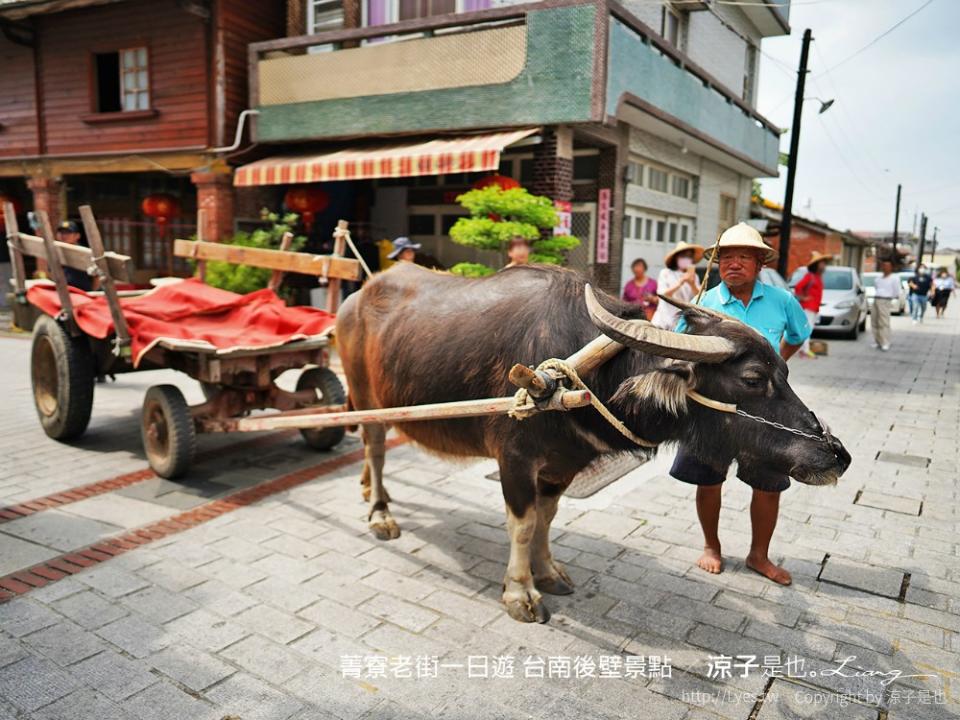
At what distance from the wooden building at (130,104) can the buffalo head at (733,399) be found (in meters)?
11.2

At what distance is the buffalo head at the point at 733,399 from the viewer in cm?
262

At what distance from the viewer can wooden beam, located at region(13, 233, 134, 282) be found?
459cm

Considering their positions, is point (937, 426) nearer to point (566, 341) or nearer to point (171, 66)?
point (566, 341)

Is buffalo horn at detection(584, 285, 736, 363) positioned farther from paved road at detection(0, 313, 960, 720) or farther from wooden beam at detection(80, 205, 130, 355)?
wooden beam at detection(80, 205, 130, 355)

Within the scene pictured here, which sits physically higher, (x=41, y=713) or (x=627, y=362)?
(x=627, y=362)

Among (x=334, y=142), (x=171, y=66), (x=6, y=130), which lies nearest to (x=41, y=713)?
(x=334, y=142)

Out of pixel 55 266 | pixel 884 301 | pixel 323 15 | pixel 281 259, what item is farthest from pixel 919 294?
pixel 55 266

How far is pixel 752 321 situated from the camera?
345 centimetres

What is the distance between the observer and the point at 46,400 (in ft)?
19.1

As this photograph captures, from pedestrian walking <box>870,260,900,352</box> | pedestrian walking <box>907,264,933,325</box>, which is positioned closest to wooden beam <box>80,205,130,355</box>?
pedestrian walking <box>870,260,900,352</box>

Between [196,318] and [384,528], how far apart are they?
90.9 inches

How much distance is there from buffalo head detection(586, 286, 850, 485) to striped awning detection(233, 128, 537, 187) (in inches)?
283

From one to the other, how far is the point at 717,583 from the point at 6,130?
56.0ft

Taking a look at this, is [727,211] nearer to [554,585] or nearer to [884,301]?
[884,301]
